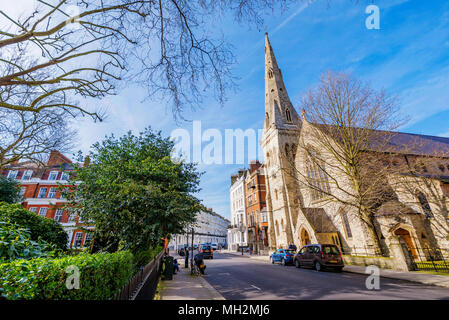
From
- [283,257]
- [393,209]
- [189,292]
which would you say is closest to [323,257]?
[283,257]

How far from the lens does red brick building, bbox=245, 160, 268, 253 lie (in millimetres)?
37312

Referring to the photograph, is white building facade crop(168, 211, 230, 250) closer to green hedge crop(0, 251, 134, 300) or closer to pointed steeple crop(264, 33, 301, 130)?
pointed steeple crop(264, 33, 301, 130)

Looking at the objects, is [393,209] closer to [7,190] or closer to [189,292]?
[189,292]

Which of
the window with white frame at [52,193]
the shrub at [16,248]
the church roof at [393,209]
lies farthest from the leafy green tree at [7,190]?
the church roof at [393,209]

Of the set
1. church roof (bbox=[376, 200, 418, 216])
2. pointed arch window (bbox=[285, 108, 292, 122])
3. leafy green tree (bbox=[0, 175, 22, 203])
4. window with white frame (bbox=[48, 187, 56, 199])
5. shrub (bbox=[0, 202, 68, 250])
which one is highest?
pointed arch window (bbox=[285, 108, 292, 122])

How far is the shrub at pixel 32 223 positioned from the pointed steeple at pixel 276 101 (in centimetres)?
2972

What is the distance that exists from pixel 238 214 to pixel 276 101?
28.9 meters

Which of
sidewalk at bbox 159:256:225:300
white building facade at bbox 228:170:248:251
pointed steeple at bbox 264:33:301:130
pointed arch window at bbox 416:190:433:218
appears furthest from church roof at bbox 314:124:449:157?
white building facade at bbox 228:170:248:251

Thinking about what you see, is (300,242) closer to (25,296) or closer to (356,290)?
(356,290)

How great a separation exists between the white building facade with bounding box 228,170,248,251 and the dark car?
28.8 m

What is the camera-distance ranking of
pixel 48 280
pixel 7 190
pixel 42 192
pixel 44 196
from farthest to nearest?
pixel 42 192 → pixel 44 196 → pixel 7 190 → pixel 48 280

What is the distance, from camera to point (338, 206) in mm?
22328

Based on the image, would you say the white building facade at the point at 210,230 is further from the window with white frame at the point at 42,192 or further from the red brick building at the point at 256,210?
the window with white frame at the point at 42,192
